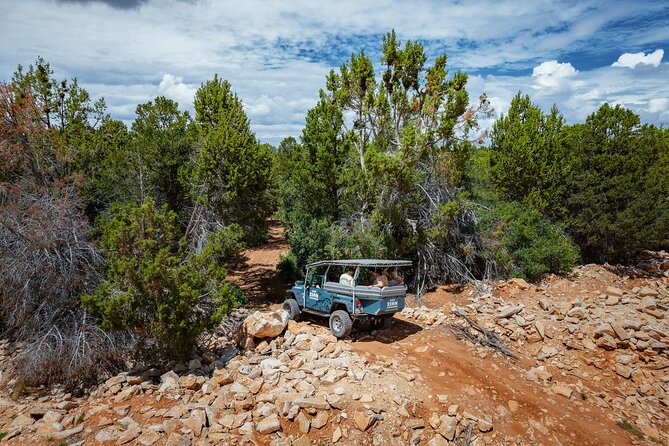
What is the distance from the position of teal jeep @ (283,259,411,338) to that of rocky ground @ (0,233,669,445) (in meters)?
0.54

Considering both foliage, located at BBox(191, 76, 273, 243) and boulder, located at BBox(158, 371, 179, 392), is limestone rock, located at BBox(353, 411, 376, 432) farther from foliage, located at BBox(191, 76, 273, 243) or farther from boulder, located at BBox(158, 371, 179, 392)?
foliage, located at BBox(191, 76, 273, 243)

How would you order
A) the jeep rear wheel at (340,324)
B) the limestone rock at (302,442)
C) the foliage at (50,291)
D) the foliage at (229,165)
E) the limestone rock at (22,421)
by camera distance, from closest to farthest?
the limestone rock at (302,442), the limestone rock at (22,421), the foliage at (50,291), the jeep rear wheel at (340,324), the foliage at (229,165)

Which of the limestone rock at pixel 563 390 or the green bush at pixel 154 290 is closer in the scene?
the green bush at pixel 154 290

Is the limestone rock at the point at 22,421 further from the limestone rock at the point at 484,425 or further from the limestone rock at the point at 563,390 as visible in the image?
the limestone rock at the point at 563,390

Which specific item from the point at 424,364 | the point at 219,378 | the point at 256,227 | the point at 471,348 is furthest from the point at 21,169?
the point at 471,348

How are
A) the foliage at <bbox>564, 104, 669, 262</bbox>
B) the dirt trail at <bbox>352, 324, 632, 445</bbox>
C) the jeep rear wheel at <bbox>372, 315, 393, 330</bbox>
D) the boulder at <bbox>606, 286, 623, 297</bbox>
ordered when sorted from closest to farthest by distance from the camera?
the dirt trail at <bbox>352, 324, 632, 445</bbox>, the jeep rear wheel at <bbox>372, 315, 393, 330</bbox>, the boulder at <bbox>606, 286, 623, 297</bbox>, the foliage at <bbox>564, 104, 669, 262</bbox>

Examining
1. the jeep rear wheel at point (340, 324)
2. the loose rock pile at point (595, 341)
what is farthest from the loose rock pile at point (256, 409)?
the loose rock pile at point (595, 341)

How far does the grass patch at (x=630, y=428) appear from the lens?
734 cm

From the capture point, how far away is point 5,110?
11.9m

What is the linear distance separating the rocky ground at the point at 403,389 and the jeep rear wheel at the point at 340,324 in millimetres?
253

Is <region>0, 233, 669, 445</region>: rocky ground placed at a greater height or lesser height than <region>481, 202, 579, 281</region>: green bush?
lesser

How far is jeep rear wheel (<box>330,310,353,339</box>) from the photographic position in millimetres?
9947

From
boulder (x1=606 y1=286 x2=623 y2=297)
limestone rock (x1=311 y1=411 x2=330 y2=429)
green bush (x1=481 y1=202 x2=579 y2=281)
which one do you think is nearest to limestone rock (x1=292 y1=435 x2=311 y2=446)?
limestone rock (x1=311 y1=411 x2=330 y2=429)

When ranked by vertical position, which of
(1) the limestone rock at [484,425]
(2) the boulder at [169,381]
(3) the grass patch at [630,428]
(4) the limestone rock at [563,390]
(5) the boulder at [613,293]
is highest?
(2) the boulder at [169,381]
